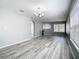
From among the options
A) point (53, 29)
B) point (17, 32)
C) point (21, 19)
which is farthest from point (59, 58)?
point (53, 29)

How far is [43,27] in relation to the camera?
14.8 m

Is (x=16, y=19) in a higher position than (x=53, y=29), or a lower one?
higher

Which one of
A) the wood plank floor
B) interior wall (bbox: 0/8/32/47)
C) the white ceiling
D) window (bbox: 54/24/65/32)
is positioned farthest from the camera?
window (bbox: 54/24/65/32)

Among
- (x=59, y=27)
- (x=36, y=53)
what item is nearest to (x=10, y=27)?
(x=36, y=53)

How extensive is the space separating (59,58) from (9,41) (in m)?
3.87

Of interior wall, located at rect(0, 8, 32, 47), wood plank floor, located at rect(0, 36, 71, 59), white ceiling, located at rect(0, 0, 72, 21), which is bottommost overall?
wood plank floor, located at rect(0, 36, 71, 59)

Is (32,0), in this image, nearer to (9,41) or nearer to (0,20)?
(0,20)

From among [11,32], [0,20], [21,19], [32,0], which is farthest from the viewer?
[21,19]

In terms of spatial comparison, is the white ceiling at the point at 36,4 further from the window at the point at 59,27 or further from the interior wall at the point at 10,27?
the window at the point at 59,27

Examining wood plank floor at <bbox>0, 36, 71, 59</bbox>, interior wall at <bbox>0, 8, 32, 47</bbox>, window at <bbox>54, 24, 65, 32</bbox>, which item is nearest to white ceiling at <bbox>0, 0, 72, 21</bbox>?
interior wall at <bbox>0, 8, 32, 47</bbox>

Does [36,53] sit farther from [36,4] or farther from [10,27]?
[10,27]

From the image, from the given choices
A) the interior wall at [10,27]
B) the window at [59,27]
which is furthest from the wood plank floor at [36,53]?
the window at [59,27]

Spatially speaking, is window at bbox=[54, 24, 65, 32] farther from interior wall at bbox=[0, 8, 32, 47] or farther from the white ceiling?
the white ceiling

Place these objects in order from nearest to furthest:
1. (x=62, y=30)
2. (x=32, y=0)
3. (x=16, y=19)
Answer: (x=32, y=0)
(x=16, y=19)
(x=62, y=30)
